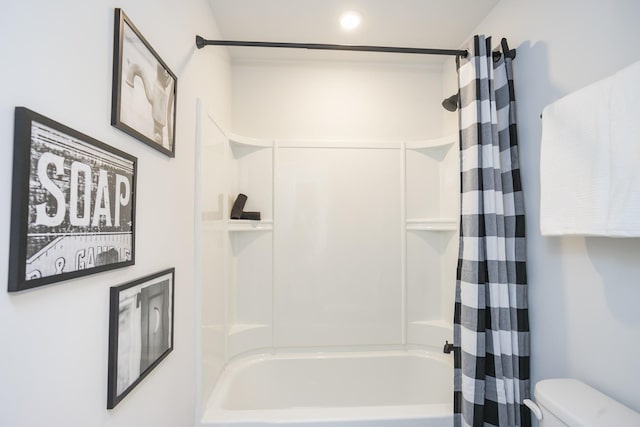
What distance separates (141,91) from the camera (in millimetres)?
926

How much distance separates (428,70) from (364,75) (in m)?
0.49

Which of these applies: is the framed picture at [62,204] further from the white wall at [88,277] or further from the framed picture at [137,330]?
the framed picture at [137,330]

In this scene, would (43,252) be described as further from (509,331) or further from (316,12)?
(316,12)

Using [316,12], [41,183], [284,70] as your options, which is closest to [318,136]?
[284,70]

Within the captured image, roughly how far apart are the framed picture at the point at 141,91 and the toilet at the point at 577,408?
153 centimetres

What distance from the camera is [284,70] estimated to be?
2252 mm

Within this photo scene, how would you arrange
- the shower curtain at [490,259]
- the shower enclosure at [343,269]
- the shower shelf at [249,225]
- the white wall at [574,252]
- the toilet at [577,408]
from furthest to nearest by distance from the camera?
1. the shower enclosure at [343,269]
2. the shower shelf at [249,225]
3. the shower curtain at [490,259]
4. the white wall at [574,252]
5. the toilet at [577,408]

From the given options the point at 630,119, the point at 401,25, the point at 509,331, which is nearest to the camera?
the point at 630,119

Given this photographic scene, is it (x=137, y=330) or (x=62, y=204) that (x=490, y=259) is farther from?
(x=62, y=204)

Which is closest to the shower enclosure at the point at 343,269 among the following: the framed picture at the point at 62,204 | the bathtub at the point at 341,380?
the bathtub at the point at 341,380

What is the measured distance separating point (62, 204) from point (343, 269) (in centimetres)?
179

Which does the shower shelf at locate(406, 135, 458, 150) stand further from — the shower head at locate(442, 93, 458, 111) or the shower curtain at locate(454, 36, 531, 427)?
the shower curtain at locate(454, 36, 531, 427)

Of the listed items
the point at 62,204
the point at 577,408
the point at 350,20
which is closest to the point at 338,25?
the point at 350,20

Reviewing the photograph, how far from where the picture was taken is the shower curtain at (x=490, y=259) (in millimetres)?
1352
